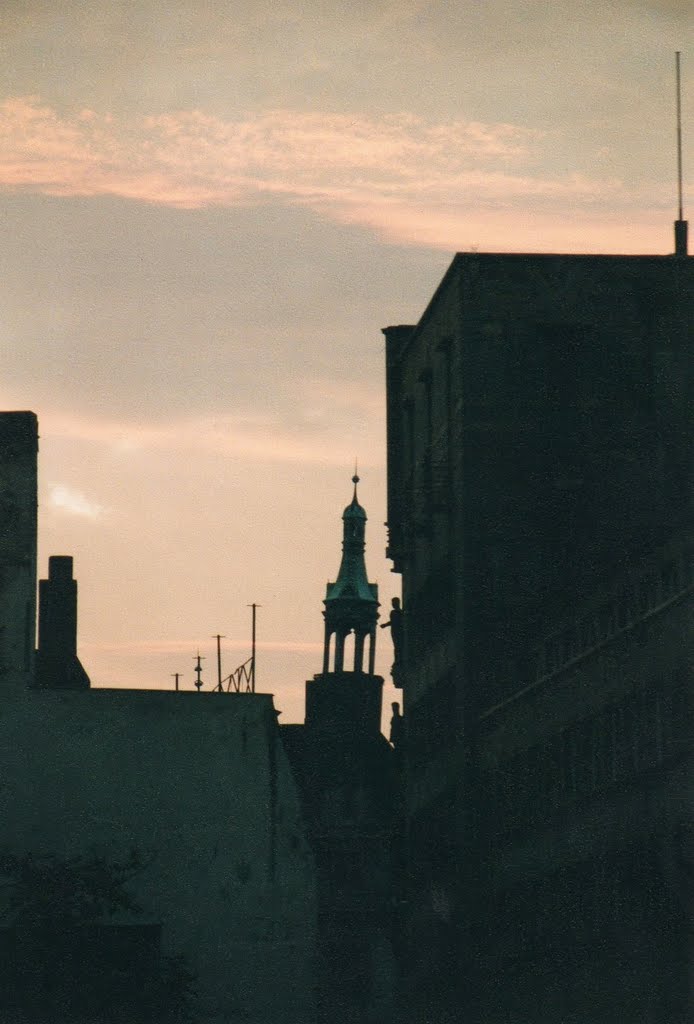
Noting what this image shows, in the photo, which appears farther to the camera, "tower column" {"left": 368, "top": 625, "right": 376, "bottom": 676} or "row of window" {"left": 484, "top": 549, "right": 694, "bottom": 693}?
"tower column" {"left": 368, "top": 625, "right": 376, "bottom": 676}

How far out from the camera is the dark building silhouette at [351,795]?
219 ft

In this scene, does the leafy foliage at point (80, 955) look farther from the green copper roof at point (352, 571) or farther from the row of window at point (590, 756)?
the green copper roof at point (352, 571)

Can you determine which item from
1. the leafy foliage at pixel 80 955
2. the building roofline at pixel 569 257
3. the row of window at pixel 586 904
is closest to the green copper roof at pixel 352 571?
the building roofline at pixel 569 257

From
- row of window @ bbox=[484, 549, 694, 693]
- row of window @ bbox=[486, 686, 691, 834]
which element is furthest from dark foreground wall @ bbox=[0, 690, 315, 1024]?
row of window @ bbox=[484, 549, 694, 693]

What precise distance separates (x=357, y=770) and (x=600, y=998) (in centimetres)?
6424

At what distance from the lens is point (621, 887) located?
122 ft

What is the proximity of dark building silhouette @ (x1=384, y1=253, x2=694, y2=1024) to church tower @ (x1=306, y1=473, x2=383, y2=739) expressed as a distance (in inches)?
1473

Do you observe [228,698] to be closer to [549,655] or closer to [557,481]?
[549,655]

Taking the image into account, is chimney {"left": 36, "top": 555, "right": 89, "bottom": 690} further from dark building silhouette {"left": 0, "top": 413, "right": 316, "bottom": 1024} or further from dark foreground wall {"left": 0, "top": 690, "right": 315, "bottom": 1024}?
dark foreground wall {"left": 0, "top": 690, "right": 315, "bottom": 1024}

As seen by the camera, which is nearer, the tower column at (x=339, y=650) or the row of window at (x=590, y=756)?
the row of window at (x=590, y=756)

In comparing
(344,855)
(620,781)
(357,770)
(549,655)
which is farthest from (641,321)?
(357,770)

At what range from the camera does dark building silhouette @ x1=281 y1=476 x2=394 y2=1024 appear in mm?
66688

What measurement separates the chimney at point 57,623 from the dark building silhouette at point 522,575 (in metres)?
9.92

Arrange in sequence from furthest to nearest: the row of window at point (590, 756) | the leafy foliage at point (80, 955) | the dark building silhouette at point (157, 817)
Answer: the dark building silhouette at point (157, 817) → the leafy foliage at point (80, 955) → the row of window at point (590, 756)
